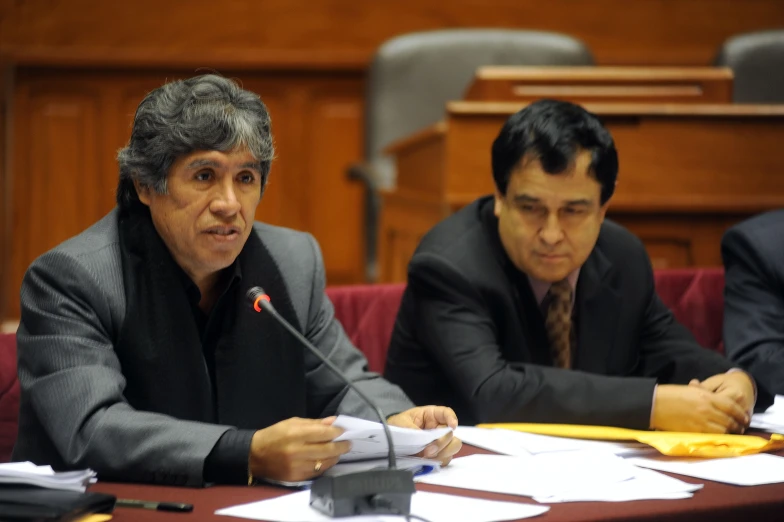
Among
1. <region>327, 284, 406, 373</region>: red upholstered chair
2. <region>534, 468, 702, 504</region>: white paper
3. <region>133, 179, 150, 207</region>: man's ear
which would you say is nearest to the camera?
<region>534, 468, 702, 504</region>: white paper

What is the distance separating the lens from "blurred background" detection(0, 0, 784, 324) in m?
4.86

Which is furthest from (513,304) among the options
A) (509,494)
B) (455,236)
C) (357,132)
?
(357,132)

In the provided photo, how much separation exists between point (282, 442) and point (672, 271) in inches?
65.8

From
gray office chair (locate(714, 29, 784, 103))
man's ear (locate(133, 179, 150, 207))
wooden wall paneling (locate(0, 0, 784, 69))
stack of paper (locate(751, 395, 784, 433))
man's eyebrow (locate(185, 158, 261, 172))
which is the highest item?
wooden wall paneling (locate(0, 0, 784, 69))

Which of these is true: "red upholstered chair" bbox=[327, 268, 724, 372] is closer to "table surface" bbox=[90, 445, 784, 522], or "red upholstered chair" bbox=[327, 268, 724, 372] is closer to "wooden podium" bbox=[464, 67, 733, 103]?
"wooden podium" bbox=[464, 67, 733, 103]

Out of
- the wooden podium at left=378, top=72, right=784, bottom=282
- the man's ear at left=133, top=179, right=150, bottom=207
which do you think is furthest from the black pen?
the wooden podium at left=378, top=72, right=784, bottom=282

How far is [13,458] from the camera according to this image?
186 centimetres

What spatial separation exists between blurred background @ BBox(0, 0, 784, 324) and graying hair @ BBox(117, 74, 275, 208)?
8.99ft

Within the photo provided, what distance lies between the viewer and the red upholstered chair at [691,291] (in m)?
2.88

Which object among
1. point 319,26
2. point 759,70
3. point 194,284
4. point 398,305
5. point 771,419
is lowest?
point 771,419

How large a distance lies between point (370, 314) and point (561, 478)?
48.0 inches

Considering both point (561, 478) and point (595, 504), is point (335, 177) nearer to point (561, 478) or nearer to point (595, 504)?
point (561, 478)

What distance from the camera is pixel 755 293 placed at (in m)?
A: 2.61

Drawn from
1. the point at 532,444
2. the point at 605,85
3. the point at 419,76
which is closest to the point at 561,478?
A: the point at 532,444
